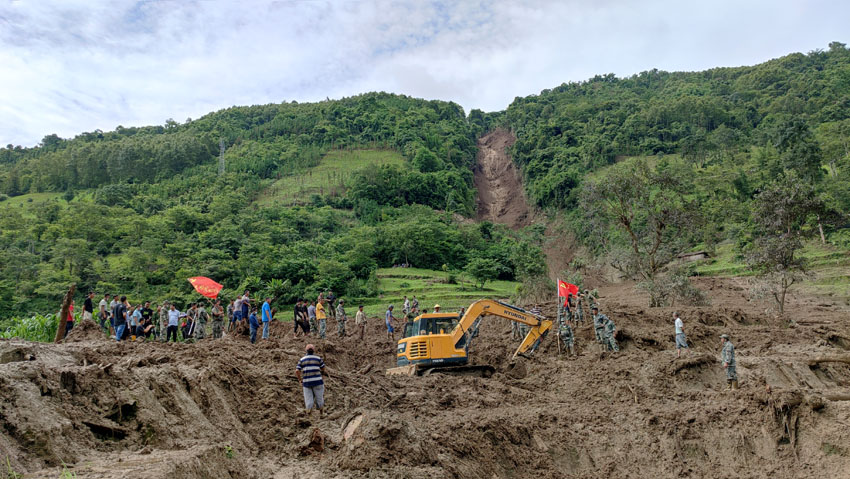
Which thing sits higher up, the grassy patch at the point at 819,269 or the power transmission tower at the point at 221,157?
the power transmission tower at the point at 221,157

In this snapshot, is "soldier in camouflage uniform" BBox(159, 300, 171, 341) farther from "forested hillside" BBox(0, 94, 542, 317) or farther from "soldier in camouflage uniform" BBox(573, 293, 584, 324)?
"forested hillside" BBox(0, 94, 542, 317)

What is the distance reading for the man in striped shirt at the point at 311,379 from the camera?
9.77 m

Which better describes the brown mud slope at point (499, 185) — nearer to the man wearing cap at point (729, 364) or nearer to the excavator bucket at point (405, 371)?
the excavator bucket at point (405, 371)

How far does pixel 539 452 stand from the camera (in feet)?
30.8

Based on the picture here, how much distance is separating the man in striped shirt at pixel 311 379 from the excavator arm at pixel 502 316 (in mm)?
5571

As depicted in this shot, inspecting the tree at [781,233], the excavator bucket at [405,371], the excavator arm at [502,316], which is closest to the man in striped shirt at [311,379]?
the excavator bucket at [405,371]

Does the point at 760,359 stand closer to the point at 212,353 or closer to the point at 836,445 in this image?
the point at 836,445

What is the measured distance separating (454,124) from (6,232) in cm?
9559

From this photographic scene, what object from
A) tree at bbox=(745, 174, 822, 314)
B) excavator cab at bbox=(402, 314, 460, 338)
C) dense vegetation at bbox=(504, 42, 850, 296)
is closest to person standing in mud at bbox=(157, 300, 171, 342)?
excavator cab at bbox=(402, 314, 460, 338)

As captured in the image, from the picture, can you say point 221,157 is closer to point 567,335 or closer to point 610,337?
point 567,335

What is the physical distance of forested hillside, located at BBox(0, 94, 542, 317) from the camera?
44.1 m

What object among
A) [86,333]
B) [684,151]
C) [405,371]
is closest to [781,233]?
[405,371]

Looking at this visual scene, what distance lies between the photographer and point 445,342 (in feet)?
48.1

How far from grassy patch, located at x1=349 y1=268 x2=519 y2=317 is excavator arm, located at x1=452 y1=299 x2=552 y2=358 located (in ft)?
50.4
